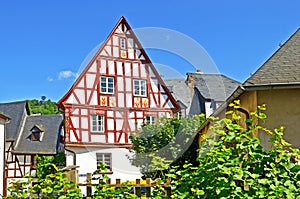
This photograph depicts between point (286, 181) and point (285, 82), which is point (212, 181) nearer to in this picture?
point (286, 181)

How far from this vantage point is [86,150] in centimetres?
2616

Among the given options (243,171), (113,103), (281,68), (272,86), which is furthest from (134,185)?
(113,103)

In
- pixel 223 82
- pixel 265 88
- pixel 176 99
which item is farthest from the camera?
pixel 223 82

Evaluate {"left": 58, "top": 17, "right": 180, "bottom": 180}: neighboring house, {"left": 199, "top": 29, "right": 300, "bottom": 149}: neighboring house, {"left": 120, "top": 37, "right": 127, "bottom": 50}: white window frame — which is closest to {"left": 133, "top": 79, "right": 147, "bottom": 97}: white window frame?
{"left": 58, "top": 17, "right": 180, "bottom": 180}: neighboring house

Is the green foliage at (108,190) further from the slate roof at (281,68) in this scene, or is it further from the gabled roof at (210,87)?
the gabled roof at (210,87)

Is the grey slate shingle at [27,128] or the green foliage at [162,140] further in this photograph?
the grey slate shingle at [27,128]

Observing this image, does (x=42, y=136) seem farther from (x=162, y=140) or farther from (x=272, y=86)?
(x=272, y=86)

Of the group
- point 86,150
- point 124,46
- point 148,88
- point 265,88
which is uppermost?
point 124,46

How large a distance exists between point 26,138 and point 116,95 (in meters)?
11.2

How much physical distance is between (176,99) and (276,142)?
2636 cm

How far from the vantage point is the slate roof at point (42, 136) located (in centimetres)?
3372

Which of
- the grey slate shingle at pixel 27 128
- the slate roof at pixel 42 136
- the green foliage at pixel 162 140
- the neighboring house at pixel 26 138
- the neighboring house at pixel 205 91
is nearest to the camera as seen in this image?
the green foliage at pixel 162 140

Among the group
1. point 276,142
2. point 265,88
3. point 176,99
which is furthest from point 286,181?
point 176,99

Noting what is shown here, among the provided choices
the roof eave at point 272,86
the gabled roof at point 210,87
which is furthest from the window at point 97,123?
the roof eave at point 272,86
